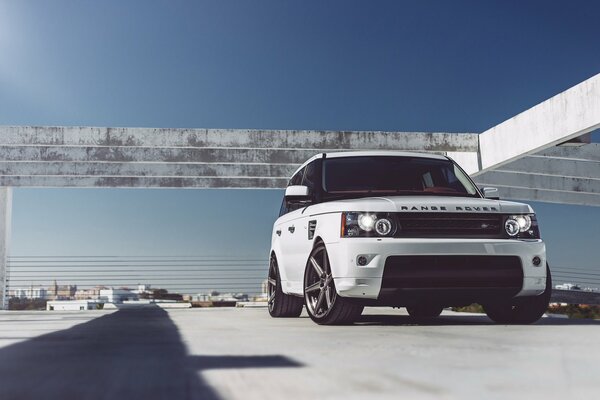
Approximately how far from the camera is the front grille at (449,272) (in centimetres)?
648

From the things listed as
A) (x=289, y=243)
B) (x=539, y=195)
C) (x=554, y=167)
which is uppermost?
(x=554, y=167)

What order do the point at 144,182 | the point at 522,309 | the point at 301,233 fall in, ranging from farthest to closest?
the point at 144,182
the point at 301,233
the point at 522,309

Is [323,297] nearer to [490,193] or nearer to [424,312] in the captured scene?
[490,193]

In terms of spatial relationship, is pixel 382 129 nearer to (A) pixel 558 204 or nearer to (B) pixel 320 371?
(A) pixel 558 204

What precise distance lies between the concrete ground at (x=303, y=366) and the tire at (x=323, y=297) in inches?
34.4

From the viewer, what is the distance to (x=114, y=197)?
21.5 meters

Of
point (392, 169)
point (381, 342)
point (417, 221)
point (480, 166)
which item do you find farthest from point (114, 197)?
point (381, 342)

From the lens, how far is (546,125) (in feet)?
46.2

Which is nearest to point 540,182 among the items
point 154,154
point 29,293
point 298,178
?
point 154,154

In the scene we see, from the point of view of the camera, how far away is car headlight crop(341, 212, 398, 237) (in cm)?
659

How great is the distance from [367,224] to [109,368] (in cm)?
337

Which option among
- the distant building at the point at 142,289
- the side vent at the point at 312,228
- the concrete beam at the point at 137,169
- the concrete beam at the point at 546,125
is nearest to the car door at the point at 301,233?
the side vent at the point at 312,228

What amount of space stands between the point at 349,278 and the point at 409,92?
567 inches

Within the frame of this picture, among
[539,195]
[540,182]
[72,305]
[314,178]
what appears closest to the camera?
[314,178]
